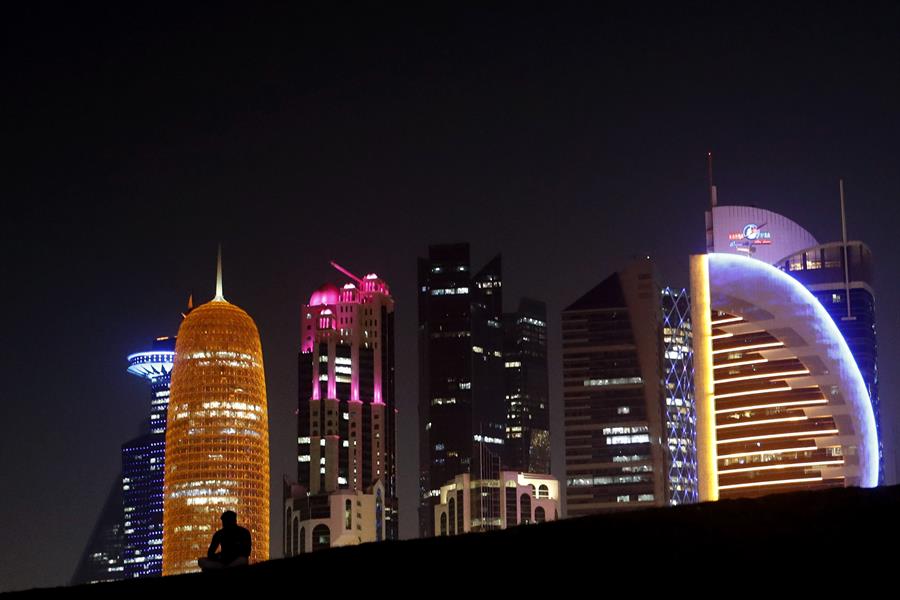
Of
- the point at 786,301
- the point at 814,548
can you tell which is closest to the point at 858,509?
the point at 814,548

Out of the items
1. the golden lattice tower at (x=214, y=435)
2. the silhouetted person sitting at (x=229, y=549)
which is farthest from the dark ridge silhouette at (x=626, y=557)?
the golden lattice tower at (x=214, y=435)

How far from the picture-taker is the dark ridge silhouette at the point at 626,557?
23.0 metres

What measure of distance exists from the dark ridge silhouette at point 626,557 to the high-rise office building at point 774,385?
11616 centimetres

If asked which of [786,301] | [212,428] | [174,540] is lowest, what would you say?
[174,540]

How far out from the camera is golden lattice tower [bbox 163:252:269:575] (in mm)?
158875

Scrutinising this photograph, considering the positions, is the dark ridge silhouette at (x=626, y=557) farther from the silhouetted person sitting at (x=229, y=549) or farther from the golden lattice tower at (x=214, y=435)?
the golden lattice tower at (x=214, y=435)

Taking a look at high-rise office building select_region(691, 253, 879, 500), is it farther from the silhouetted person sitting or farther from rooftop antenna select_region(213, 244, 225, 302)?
the silhouetted person sitting

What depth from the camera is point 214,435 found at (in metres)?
160

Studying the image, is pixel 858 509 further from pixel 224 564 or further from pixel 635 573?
pixel 224 564

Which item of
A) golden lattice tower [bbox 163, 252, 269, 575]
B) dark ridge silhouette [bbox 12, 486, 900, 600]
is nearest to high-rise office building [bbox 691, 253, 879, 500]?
golden lattice tower [bbox 163, 252, 269, 575]

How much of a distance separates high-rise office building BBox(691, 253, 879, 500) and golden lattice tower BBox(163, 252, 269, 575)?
142ft

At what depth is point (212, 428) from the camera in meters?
159

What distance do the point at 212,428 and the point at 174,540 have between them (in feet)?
36.9

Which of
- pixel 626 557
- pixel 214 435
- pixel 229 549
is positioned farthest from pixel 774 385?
pixel 626 557
